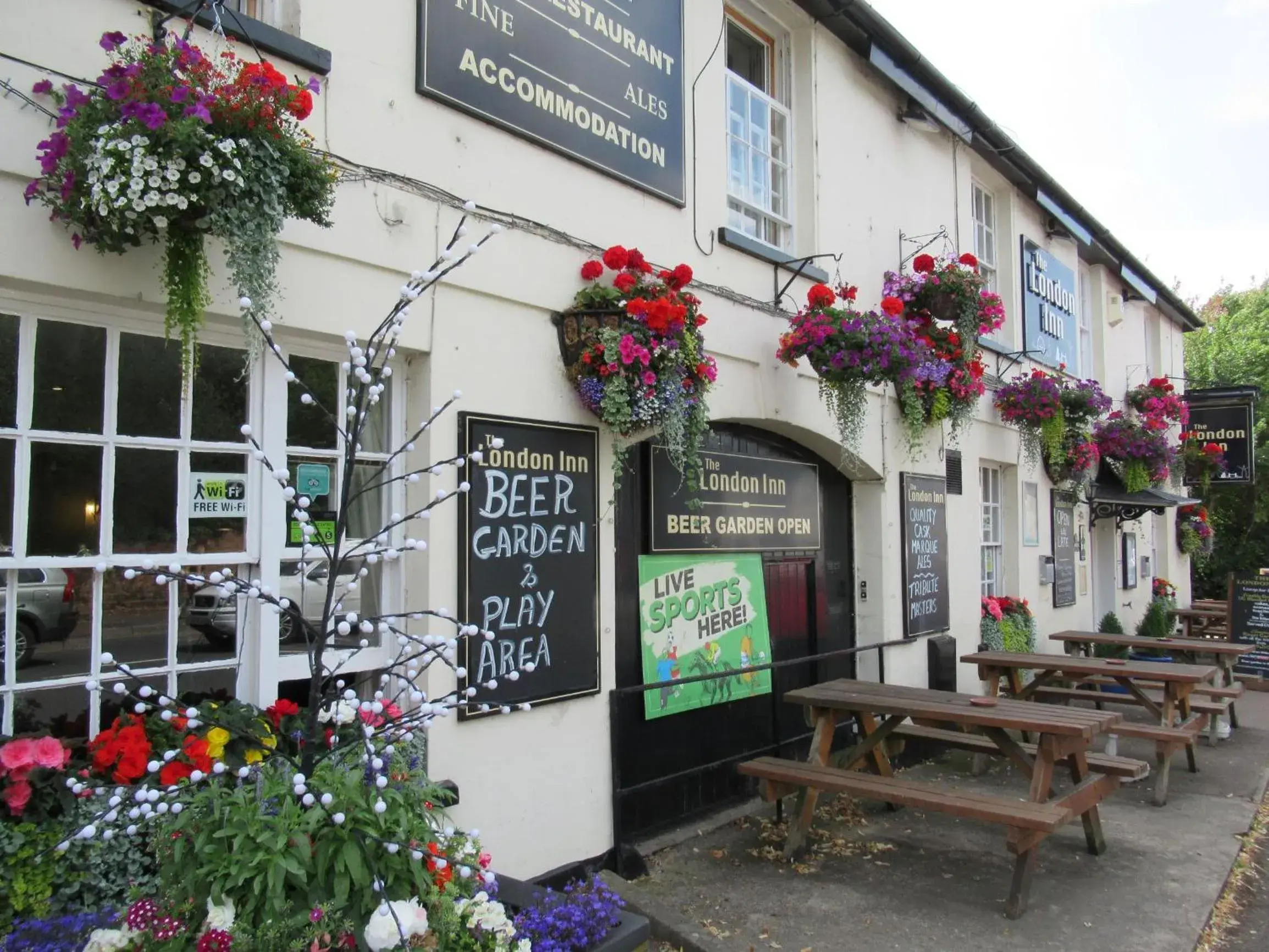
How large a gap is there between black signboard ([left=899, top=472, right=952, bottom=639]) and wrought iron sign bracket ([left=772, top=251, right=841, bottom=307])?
212 centimetres

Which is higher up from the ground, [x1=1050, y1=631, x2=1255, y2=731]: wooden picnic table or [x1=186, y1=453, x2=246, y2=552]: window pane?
[x1=186, y1=453, x2=246, y2=552]: window pane

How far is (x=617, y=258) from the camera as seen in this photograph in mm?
4730

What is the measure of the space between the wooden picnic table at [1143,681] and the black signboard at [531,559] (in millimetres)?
3654

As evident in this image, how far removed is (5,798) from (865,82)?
7.63 metres

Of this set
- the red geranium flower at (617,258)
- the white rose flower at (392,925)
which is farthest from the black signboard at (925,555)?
the white rose flower at (392,925)

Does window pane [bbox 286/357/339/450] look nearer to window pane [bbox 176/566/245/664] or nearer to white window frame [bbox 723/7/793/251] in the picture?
window pane [bbox 176/566/245/664]

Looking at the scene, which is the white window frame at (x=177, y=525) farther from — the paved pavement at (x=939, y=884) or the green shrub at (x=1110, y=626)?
the green shrub at (x=1110, y=626)

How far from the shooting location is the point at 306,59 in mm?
3695

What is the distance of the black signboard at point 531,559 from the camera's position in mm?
4242

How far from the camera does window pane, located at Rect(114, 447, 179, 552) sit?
10.8ft

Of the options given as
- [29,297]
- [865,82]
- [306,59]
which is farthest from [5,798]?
[865,82]

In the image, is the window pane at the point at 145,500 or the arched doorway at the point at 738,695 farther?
the arched doorway at the point at 738,695

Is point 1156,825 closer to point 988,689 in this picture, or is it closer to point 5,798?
point 988,689

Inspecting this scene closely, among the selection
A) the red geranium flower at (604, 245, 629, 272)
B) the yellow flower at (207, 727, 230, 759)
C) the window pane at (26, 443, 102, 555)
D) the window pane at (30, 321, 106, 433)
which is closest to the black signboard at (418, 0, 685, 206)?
the red geranium flower at (604, 245, 629, 272)
